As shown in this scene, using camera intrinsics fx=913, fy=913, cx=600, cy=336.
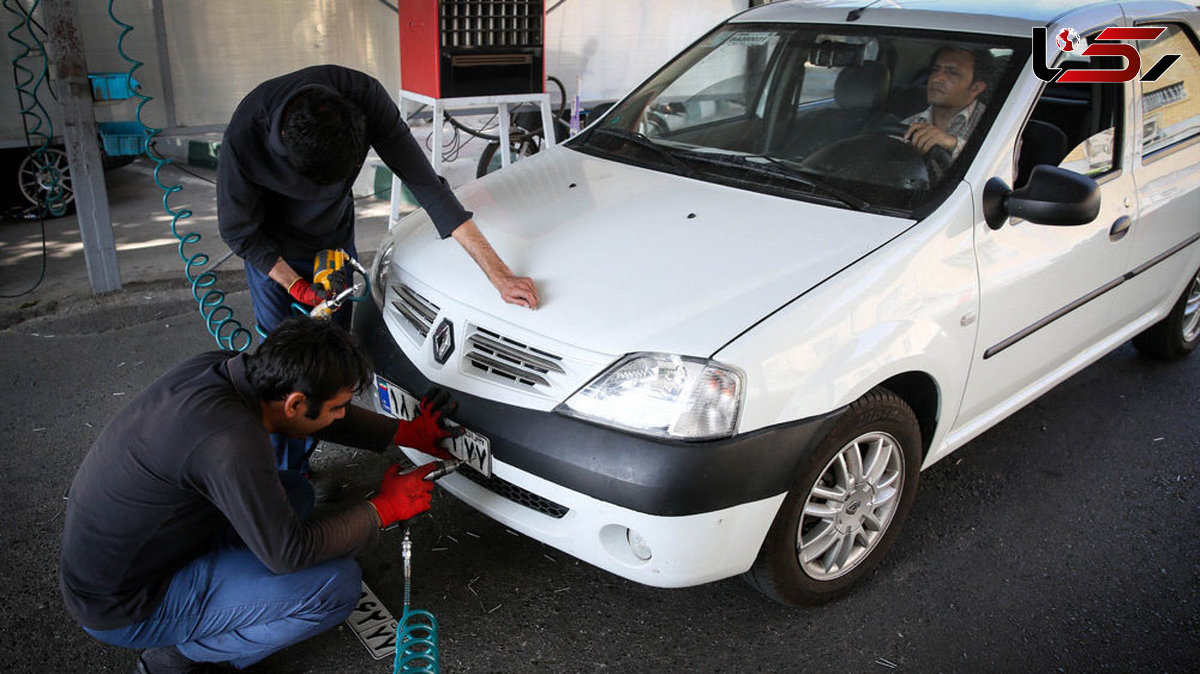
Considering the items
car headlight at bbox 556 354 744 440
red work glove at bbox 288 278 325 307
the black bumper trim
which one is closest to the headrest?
the black bumper trim

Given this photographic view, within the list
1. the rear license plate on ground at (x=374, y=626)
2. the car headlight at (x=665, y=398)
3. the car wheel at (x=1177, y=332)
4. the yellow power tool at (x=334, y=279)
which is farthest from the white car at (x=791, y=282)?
the car wheel at (x=1177, y=332)

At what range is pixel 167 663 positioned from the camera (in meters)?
2.30

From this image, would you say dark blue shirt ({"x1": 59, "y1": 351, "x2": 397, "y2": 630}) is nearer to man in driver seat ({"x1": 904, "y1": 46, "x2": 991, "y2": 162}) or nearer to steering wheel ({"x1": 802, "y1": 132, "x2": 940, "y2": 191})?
steering wheel ({"x1": 802, "y1": 132, "x2": 940, "y2": 191})

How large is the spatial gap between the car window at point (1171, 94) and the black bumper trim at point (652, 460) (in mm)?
2007

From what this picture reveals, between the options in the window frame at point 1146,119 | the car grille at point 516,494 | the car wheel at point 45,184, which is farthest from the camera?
the car wheel at point 45,184

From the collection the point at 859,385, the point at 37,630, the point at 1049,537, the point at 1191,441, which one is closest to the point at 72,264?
the point at 37,630

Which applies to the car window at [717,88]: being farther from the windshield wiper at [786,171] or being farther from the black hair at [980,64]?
the black hair at [980,64]

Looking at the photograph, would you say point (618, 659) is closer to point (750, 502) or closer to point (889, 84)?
point (750, 502)

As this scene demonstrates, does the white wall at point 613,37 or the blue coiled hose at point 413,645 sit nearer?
the blue coiled hose at point 413,645

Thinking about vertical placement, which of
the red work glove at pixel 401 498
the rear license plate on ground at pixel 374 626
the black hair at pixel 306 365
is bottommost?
the rear license plate on ground at pixel 374 626

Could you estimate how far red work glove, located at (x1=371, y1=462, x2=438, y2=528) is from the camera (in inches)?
91.3

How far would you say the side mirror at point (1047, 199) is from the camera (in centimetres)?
258

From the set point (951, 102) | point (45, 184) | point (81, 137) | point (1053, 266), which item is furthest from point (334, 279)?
point (45, 184)

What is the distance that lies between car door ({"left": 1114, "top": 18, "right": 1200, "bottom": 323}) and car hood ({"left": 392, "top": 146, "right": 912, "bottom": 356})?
4.40 feet
